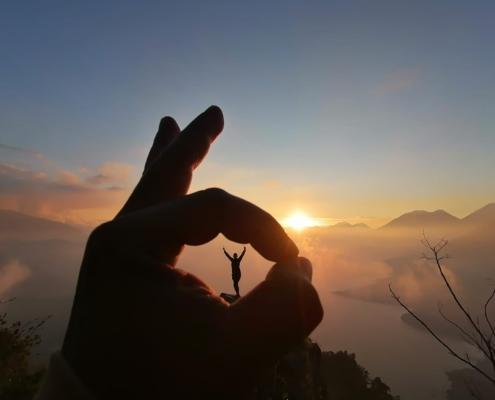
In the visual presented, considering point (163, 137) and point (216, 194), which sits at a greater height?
point (163, 137)

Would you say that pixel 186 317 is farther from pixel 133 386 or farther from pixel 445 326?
pixel 445 326

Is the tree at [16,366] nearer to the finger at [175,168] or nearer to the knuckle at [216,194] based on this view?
the finger at [175,168]

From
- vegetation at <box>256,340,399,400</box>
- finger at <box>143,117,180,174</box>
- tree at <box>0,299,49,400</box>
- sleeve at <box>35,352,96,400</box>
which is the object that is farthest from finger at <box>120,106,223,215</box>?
tree at <box>0,299,49,400</box>

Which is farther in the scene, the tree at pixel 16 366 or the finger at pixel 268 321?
the tree at pixel 16 366

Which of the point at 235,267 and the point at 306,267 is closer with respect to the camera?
the point at 306,267

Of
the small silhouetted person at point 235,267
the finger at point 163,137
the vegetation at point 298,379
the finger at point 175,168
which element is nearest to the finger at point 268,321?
the finger at point 175,168

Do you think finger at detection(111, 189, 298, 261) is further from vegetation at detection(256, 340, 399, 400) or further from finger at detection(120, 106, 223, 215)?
vegetation at detection(256, 340, 399, 400)

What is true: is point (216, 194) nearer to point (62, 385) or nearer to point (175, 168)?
point (175, 168)

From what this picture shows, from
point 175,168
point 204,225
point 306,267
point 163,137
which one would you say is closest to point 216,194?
point 204,225
